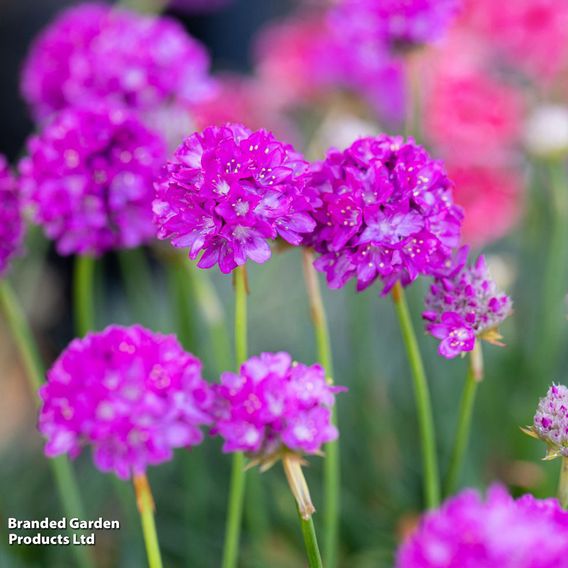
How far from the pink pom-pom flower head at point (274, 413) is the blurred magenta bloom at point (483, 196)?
576 mm

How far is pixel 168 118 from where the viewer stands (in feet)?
2.50

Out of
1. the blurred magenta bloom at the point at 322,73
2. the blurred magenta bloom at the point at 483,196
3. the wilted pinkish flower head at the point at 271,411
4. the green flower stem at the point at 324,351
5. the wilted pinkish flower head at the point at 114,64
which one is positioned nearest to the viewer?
the wilted pinkish flower head at the point at 271,411

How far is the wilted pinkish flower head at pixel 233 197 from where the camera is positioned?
45 cm

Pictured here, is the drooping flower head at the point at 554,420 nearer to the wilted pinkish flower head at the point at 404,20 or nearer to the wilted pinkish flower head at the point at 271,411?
the wilted pinkish flower head at the point at 271,411

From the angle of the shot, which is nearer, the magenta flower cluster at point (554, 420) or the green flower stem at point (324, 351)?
the magenta flower cluster at point (554, 420)

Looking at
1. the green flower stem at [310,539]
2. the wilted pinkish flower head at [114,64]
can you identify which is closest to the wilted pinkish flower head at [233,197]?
the green flower stem at [310,539]

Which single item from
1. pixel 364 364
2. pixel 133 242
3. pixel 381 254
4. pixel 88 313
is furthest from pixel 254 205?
pixel 364 364

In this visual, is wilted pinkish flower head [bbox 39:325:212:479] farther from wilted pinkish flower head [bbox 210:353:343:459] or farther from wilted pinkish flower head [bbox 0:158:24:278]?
wilted pinkish flower head [bbox 0:158:24:278]

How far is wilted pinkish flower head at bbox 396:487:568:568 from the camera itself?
0.32m

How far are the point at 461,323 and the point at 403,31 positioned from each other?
1.25ft

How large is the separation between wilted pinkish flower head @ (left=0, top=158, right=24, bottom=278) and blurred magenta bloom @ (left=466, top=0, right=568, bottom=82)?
2.13ft

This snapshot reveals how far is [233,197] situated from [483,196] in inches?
23.9

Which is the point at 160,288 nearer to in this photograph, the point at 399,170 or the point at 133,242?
the point at 133,242

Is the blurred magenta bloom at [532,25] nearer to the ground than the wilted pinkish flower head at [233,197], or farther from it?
farther from it
